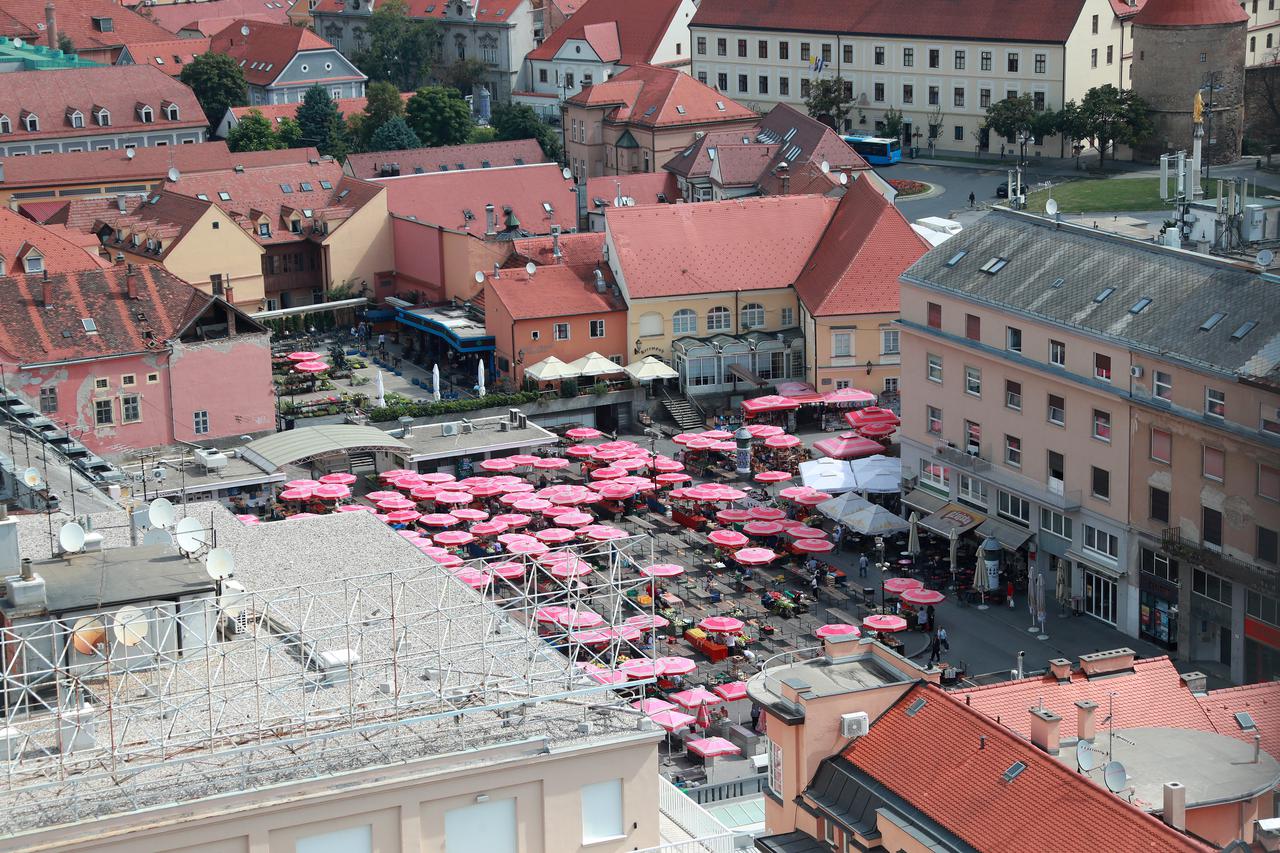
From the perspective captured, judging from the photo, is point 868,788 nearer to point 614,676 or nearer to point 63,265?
point 614,676

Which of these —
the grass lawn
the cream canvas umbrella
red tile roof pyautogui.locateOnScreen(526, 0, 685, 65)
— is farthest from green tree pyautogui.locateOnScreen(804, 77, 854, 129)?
the cream canvas umbrella

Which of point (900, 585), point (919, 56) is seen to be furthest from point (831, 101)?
point (900, 585)

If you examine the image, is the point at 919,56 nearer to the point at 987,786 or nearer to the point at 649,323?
the point at 649,323

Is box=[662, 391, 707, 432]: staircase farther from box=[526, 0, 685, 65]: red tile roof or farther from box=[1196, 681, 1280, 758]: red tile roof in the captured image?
box=[526, 0, 685, 65]: red tile roof

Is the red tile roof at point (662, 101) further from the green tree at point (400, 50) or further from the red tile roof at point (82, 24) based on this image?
the red tile roof at point (82, 24)

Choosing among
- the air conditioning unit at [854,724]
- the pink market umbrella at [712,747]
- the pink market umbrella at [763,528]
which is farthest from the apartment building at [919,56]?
the air conditioning unit at [854,724]

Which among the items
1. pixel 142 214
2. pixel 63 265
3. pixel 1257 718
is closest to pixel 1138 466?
pixel 1257 718

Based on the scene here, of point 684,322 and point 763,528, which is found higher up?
point 684,322
